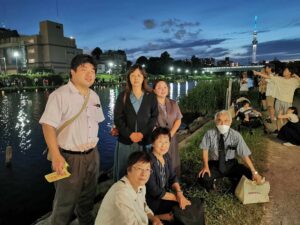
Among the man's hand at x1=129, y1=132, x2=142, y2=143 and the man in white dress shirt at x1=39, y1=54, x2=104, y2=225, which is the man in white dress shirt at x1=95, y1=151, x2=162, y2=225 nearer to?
the man in white dress shirt at x1=39, y1=54, x2=104, y2=225

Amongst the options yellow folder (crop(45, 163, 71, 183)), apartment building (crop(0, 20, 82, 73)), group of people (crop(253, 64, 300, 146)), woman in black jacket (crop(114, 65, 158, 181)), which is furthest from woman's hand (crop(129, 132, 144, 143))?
apartment building (crop(0, 20, 82, 73))

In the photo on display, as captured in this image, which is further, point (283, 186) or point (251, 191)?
point (283, 186)

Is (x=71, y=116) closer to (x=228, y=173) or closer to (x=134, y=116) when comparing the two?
(x=134, y=116)

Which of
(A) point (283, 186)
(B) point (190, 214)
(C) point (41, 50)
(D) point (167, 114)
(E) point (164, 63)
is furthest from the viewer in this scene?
(E) point (164, 63)

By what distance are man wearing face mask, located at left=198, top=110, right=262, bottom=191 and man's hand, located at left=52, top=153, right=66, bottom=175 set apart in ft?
7.95

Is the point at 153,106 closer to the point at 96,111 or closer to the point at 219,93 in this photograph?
the point at 96,111

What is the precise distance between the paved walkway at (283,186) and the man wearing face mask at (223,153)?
63 cm

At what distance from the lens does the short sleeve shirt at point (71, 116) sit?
2984 mm

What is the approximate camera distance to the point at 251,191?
14.2 feet


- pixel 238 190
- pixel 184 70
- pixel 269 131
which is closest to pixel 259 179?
pixel 238 190

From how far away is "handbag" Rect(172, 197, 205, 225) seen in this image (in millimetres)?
3389

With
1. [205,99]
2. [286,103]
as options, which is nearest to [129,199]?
[286,103]

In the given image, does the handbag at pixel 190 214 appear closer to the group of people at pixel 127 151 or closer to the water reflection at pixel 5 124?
the group of people at pixel 127 151

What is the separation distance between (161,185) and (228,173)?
4.95 feet
